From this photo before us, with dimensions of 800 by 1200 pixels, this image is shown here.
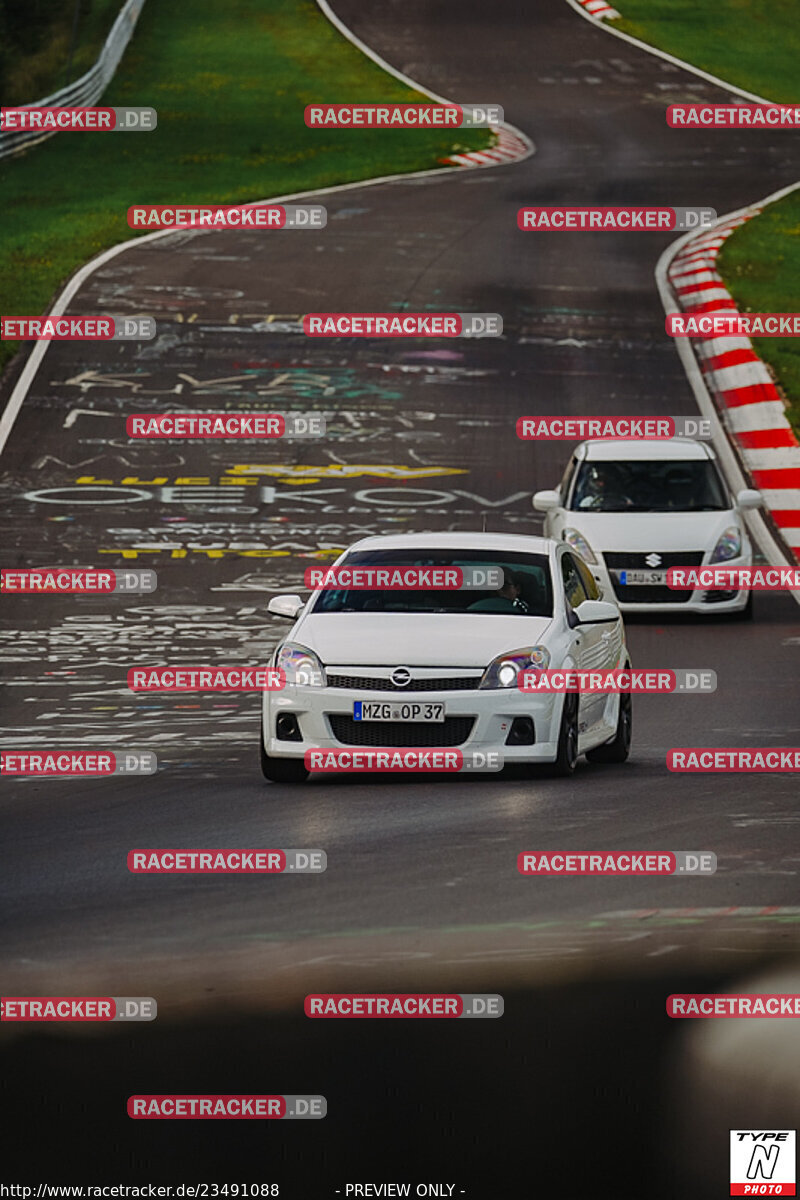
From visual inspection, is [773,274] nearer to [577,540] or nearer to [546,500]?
[546,500]

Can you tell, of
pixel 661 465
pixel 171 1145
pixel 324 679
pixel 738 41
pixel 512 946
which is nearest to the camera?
pixel 171 1145

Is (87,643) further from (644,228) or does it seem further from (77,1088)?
(644,228)

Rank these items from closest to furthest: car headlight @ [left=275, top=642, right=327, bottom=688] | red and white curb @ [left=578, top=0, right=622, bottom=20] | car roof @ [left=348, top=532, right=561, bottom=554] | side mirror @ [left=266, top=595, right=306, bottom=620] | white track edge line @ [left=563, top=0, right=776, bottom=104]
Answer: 1. car headlight @ [left=275, top=642, right=327, bottom=688]
2. side mirror @ [left=266, top=595, right=306, bottom=620]
3. car roof @ [left=348, top=532, right=561, bottom=554]
4. white track edge line @ [left=563, top=0, right=776, bottom=104]
5. red and white curb @ [left=578, top=0, right=622, bottom=20]

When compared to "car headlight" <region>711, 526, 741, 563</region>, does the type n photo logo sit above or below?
above

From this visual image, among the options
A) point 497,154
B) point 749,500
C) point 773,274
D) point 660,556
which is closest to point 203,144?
point 497,154

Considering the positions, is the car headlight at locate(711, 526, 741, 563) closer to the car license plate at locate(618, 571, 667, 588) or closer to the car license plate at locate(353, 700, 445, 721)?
the car license plate at locate(618, 571, 667, 588)

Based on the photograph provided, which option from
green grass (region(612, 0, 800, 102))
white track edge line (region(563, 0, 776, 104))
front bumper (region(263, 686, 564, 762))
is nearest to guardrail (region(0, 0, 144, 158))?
white track edge line (region(563, 0, 776, 104))

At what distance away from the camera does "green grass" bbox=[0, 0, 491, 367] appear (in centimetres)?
4231

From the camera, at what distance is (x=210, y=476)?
2800 centimetres

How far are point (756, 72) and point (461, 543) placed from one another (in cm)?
5375

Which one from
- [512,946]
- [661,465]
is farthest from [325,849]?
[661,465]

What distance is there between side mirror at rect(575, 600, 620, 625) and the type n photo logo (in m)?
7.05

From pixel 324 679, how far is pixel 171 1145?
6.34 metres

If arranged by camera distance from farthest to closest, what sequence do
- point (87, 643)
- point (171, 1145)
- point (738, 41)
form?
point (738, 41), point (87, 643), point (171, 1145)
